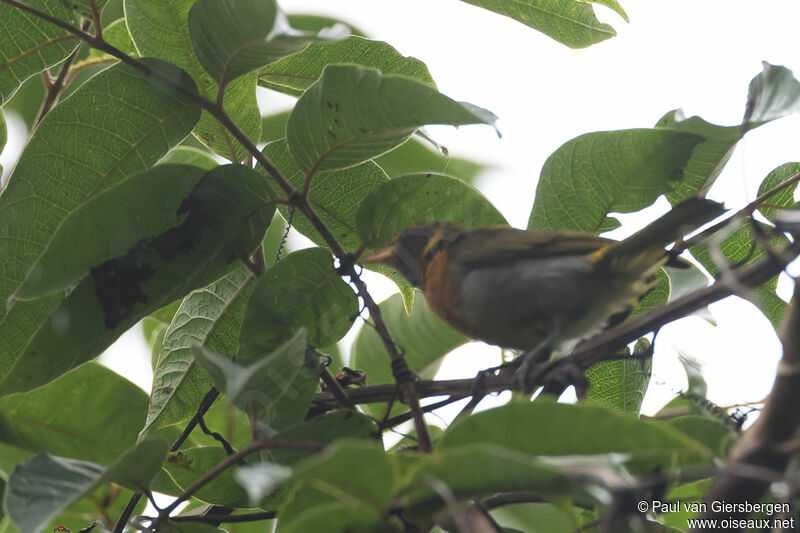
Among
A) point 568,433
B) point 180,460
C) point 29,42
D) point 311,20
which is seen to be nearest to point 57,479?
point 180,460

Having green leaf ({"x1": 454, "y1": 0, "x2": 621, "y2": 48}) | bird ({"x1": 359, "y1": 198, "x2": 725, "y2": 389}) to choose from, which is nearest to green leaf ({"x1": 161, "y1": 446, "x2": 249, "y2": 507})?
bird ({"x1": 359, "y1": 198, "x2": 725, "y2": 389})

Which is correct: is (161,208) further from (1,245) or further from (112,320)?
(1,245)

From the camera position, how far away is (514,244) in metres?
2.60

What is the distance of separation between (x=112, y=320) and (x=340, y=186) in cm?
73

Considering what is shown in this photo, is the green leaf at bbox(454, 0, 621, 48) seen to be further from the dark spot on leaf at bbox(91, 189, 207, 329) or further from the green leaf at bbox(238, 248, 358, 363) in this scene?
the dark spot on leaf at bbox(91, 189, 207, 329)

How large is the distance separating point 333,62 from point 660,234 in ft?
3.50

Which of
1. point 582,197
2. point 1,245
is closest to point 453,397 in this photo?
point 582,197

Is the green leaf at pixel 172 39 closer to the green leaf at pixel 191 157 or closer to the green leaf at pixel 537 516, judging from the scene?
the green leaf at pixel 191 157

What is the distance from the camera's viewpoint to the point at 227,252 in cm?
207

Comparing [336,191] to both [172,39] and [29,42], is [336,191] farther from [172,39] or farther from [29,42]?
[29,42]

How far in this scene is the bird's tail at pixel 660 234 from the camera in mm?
2051

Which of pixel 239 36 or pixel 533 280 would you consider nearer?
pixel 239 36

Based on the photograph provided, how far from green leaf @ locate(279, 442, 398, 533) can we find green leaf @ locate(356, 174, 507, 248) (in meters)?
1.03

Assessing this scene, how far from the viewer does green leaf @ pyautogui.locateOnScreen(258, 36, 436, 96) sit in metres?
2.28
